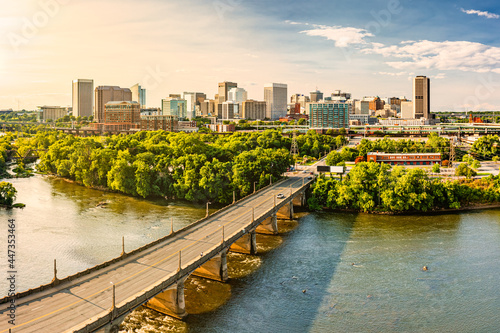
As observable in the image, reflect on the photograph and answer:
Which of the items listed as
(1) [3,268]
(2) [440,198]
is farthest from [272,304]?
(2) [440,198]

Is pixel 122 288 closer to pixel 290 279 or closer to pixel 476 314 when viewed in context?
pixel 290 279

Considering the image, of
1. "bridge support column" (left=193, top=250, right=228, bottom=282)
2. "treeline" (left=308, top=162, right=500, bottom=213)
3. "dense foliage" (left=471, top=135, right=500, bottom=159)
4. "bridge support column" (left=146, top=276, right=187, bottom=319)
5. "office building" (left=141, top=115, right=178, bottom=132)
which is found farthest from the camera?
"office building" (left=141, top=115, right=178, bottom=132)

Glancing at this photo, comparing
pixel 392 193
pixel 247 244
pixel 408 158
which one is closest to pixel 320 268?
pixel 247 244

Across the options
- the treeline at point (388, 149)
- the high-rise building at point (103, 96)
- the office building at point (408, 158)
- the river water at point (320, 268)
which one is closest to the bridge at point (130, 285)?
the river water at point (320, 268)

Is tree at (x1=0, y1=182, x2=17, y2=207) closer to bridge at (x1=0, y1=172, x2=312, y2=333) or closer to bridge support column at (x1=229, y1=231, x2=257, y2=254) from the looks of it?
bridge at (x1=0, y1=172, x2=312, y2=333)

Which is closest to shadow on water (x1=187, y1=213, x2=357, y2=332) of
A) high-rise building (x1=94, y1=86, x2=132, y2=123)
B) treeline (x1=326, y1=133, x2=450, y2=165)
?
treeline (x1=326, y1=133, x2=450, y2=165)
